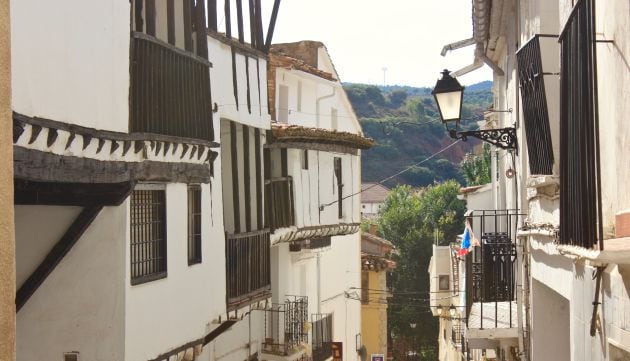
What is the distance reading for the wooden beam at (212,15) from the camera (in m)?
14.8

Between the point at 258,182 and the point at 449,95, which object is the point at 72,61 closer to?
the point at 449,95

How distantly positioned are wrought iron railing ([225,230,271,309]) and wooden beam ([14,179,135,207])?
4651 mm

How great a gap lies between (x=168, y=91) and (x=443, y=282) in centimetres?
2578

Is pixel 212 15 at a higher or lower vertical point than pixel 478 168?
higher

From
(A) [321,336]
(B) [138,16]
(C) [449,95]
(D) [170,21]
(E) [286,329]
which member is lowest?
(A) [321,336]

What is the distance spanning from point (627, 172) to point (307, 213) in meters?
16.2

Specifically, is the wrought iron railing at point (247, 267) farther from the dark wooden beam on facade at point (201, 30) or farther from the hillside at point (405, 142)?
the hillside at point (405, 142)

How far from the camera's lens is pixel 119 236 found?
10922mm

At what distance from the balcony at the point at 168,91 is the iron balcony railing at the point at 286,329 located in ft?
25.7

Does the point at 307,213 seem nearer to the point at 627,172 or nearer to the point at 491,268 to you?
the point at 491,268

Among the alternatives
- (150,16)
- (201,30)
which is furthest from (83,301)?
(201,30)

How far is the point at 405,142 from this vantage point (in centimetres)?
11012

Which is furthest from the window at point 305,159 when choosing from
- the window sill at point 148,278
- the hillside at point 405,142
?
the hillside at point 405,142

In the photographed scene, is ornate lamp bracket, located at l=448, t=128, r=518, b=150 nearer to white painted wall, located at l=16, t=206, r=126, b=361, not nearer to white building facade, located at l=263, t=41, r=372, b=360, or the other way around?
white painted wall, located at l=16, t=206, r=126, b=361
